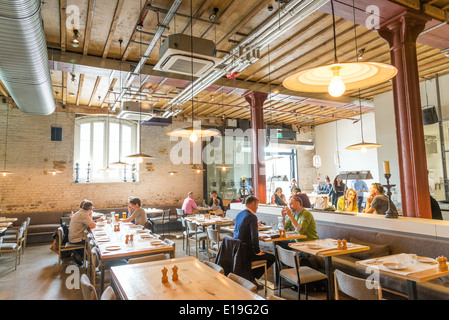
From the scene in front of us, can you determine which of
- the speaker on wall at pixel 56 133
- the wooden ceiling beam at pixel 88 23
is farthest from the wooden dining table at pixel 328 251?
the speaker on wall at pixel 56 133

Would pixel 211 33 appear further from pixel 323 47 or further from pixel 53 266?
pixel 53 266

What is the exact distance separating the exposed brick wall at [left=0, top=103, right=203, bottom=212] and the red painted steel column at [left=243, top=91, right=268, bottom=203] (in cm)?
499

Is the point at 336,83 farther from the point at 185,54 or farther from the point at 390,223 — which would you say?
the point at 390,223

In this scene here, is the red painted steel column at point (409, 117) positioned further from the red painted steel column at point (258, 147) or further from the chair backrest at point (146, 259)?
the red painted steel column at point (258, 147)

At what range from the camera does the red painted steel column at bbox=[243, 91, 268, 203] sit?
25.7ft

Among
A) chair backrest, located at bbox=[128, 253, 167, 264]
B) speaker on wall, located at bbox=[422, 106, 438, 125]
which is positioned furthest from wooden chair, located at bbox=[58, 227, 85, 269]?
speaker on wall, located at bbox=[422, 106, 438, 125]

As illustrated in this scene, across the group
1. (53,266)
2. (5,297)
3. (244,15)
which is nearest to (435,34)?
(244,15)

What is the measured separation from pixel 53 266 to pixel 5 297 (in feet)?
6.13

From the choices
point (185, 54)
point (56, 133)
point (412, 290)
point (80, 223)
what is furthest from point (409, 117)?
point (56, 133)

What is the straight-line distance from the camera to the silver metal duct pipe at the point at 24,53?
2.93 meters

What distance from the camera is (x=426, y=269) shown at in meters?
2.79

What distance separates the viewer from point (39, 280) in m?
5.25

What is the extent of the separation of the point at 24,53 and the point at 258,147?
5575mm

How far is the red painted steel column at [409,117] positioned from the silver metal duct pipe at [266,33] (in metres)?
1.68
